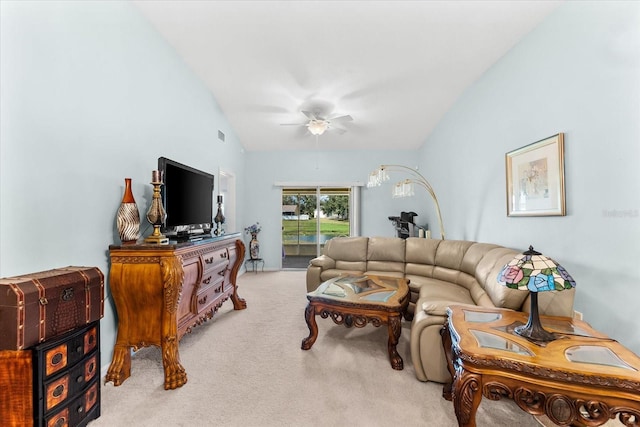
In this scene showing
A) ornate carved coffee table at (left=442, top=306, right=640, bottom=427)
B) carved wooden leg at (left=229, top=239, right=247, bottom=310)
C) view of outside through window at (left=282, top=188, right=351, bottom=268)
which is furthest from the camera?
view of outside through window at (left=282, top=188, right=351, bottom=268)

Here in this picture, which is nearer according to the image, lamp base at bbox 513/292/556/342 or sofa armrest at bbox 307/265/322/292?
lamp base at bbox 513/292/556/342

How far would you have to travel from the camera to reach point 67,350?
1442mm

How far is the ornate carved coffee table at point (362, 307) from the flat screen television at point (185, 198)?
5.07ft

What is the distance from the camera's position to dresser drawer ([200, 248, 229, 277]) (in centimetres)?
262

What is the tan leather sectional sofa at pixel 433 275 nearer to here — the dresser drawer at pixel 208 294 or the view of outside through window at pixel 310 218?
the dresser drawer at pixel 208 294

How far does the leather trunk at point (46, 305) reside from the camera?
3.96ft

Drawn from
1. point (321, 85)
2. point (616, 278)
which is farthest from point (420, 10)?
point (616, 278)

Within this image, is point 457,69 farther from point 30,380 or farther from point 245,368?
point 30,380

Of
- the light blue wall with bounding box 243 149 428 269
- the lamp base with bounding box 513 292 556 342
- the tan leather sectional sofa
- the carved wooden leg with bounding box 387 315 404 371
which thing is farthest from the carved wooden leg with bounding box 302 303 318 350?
the light blue wall with bounding box 243 149 428 269

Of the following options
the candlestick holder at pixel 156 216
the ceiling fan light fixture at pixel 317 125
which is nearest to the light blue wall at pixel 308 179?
the ceiling fan light fixture at pixel 317 125

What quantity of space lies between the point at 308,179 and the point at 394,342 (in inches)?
181

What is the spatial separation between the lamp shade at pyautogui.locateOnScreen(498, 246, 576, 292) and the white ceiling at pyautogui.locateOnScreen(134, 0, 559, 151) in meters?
2.39

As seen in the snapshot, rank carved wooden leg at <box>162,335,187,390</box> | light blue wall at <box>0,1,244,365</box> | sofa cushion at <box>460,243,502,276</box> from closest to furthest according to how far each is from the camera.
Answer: light blue wall at <box>0,1,244,365</box>, carved wooden leg at <box>162,335,187,390</box>, sofa cushion at <box>460,243,502,276</box>

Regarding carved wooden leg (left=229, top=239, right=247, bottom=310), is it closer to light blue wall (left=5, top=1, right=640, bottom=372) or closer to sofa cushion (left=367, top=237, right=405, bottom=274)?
light blue wall (left=5, top=1, right=640, bottom=372)
